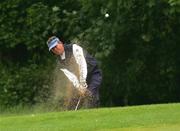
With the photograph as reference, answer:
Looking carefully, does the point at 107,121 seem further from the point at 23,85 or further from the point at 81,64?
the point at 23,85

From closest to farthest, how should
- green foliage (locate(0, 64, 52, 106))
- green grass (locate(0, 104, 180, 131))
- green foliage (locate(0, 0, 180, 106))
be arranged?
green grass (locate(0, 104, 180, 131)) < green foliage (locate(0, 0, 180, 106)) < green foliage (locate(0, 64, 52, 106))

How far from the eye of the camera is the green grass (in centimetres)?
755

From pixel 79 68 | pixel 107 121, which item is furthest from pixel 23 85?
pixel 107 121

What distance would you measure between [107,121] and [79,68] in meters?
1.98

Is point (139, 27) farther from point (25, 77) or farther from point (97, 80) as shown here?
point (97, 80)

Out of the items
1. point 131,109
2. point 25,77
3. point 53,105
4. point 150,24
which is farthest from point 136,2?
point 131,109

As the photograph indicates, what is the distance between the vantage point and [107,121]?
7980 millimetres

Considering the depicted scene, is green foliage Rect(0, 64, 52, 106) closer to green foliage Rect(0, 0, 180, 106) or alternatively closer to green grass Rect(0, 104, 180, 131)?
green foliage Rect(0, 0, 180, 106)

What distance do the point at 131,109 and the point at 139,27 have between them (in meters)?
6.78

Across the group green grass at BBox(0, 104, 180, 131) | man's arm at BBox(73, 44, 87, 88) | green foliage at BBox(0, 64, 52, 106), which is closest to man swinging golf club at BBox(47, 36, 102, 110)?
man's arm at BBox(73, 44, 87, 88)

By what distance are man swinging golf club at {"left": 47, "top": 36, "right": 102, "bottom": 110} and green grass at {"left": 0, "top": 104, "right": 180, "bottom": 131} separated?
1.10 meters

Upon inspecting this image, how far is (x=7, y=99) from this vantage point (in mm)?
17406

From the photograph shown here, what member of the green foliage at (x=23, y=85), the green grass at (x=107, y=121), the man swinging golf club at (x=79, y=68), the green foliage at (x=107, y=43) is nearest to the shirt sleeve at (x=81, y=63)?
the man swinging golf club at (x=79, y=68)

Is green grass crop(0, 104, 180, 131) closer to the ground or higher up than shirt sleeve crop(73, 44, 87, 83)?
closer to the ground
